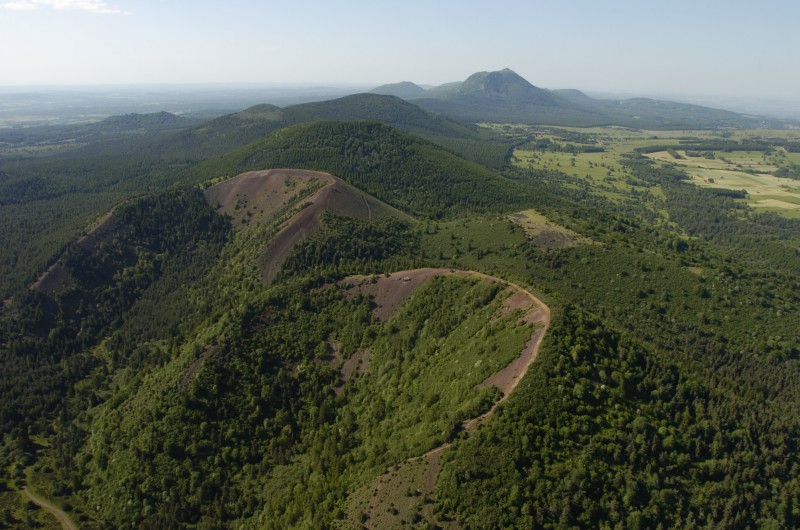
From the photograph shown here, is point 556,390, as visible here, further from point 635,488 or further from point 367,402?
point 367,402

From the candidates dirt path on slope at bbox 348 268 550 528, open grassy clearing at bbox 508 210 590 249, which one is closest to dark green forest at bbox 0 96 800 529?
dirt path on slope at bbox 348 268 550 528

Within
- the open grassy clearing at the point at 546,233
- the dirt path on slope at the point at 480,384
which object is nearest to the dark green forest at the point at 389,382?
the dirt path on slope at the point at 480,384

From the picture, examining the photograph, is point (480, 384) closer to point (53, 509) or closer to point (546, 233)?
point (53, 509)

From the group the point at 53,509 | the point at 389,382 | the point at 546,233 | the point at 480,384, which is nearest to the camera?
the point at 480,384

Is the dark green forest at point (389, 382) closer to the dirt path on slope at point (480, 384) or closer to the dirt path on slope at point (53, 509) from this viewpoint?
the dirt path on slope at point (480, 384)

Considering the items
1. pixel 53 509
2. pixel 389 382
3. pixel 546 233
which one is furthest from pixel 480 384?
pixel 546 233

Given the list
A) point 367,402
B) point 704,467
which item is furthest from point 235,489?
point 704,467
